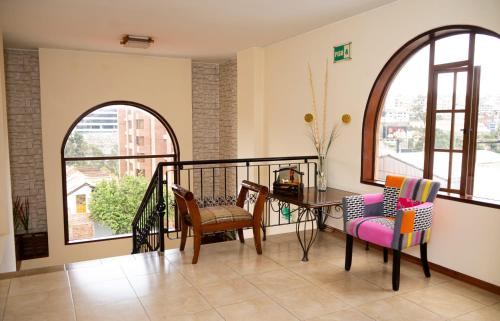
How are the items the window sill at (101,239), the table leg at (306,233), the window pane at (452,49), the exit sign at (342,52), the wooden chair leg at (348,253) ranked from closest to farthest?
1. the window pane at (452,49)
2. the wooden chair leg at (348,253)
3. the table leg at (306,233)
4. the exit sign at (342,52)
5. the window sill at (101,239)

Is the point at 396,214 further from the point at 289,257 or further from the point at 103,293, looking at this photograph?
the point at 103,293

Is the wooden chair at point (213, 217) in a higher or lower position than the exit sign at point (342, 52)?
lower

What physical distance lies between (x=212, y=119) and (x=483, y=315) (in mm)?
5766

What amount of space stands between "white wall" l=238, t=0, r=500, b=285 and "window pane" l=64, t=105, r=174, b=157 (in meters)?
1.77

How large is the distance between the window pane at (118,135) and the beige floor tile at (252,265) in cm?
383

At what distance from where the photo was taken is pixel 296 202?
3932 mm

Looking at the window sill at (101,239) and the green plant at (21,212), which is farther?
the window sill at (101,239)

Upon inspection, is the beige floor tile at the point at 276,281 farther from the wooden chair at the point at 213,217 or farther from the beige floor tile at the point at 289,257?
the wooden chair at the point at 213,217

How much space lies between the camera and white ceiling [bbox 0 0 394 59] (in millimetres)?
4055

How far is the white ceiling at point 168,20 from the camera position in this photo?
4055 mm

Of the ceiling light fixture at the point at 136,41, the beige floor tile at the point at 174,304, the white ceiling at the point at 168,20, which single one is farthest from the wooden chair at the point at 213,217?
the ceiling light fixture at the point at 136,41

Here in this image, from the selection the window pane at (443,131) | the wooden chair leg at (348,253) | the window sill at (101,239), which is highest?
the window pane at (443,131)

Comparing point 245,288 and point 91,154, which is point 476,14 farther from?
point 91,154

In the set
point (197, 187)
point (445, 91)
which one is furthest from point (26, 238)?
point (445, 91)
